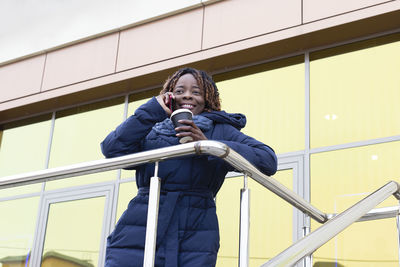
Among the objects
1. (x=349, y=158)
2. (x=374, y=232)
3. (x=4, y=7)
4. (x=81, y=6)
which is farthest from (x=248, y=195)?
(x=4, y=7)

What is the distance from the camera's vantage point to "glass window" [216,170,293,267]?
6.51 m

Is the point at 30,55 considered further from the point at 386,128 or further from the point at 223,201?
the point at 386,128

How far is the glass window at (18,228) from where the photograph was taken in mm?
8602

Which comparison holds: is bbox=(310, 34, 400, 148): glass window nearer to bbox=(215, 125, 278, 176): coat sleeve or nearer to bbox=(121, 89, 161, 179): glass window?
bbox=(121, 89, 161, 179): glass window

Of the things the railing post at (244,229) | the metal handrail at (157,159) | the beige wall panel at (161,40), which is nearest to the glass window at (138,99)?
the beige wall panel at (161,40)

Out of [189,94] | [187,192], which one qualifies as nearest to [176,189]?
[187,192]

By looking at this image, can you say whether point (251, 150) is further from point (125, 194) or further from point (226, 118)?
point (125, 194)

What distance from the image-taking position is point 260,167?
298 cm

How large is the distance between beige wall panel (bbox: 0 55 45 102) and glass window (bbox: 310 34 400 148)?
3.98 meters

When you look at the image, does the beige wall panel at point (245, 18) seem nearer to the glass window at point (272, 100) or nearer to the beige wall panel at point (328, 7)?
the beige wall panel at point (328, 7)

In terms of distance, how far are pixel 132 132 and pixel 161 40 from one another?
516cm

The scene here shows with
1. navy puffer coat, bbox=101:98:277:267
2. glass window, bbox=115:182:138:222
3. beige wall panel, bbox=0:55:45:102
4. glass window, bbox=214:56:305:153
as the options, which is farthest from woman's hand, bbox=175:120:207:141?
beige wall panel, bbox=0:55:45:102

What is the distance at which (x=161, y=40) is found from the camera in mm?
7988

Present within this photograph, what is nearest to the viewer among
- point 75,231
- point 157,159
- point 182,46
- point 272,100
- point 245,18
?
point 157,159
